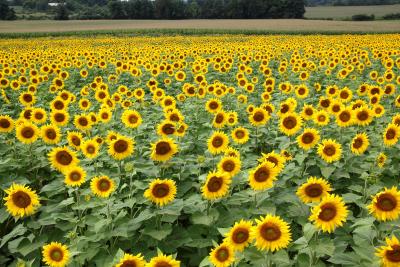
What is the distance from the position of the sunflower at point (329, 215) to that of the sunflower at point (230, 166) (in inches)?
55.4

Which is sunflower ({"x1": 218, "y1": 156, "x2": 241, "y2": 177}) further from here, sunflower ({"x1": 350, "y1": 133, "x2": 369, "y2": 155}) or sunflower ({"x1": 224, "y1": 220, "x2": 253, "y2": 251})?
sunflower ({"x1": 350, "y1": 133, "x2": 369, "y2": 155})

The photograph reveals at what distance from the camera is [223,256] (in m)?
3.22

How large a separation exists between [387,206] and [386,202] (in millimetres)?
33

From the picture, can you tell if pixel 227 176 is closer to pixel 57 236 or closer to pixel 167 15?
pixel 57 236

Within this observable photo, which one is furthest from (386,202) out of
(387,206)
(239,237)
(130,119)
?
(130,119)

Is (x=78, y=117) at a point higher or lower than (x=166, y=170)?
higher

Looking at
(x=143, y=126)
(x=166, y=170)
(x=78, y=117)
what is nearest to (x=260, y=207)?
(x=166, y=170)

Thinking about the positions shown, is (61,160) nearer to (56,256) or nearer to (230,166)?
(56,256)

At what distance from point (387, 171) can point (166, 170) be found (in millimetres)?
3153

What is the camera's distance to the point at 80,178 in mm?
4941

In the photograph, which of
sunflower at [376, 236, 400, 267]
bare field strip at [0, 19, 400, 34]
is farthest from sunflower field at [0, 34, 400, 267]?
bare field strip at [0, 19, 400, 34]

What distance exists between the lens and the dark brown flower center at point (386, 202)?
336 cm

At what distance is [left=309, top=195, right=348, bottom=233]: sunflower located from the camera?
3361 mm

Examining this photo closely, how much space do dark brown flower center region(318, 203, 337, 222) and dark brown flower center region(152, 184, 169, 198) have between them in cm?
161
